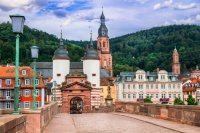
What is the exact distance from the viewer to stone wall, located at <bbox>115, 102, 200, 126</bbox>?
20766mm

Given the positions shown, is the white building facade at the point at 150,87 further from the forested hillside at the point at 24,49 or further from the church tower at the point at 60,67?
the forested hillside at the point at 24,49

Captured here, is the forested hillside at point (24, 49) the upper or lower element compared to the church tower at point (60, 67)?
upper

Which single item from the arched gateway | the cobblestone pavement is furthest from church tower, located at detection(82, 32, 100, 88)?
the cobblestone pavement

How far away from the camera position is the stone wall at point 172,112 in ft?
68.1

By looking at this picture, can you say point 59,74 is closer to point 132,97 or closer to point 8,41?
point 132,97

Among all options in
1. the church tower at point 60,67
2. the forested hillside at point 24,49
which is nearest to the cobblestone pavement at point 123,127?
the church tower at point 60,67

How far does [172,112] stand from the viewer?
25.3 meters

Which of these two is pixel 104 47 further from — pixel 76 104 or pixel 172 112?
pixel 172 112

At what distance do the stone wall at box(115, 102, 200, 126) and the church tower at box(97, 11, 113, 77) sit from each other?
100653 mm

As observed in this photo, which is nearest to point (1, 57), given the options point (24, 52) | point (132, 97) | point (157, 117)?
point (24, 52)

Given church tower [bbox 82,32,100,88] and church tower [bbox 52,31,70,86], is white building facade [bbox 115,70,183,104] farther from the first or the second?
church tower [bbox 52,31,70,86]

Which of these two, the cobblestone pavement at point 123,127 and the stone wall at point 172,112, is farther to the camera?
the stone wall at point 172,112

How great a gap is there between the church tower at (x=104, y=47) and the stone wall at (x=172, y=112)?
100653mm

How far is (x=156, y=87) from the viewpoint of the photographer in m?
97.9
